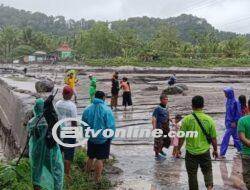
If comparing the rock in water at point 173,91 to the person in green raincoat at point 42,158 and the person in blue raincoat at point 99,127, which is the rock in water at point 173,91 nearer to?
the person in blue raincoat at point 99,127

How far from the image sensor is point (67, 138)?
8.79 m

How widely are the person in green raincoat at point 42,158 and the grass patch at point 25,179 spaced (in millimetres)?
477

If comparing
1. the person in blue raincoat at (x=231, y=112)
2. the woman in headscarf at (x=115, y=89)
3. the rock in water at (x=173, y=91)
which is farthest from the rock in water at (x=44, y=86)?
the person in blue raincoat at (x=231, y=112)

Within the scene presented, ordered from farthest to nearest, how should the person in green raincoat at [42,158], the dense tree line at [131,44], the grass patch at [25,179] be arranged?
the dense tree line at [131,44], the grass patch at [25,179], the person in green raincoat at [42,158]

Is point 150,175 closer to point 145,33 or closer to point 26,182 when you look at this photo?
point 26,182

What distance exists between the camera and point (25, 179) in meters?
7.88

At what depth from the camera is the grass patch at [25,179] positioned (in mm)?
7648

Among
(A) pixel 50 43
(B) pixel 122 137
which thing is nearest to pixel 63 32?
(A) pixel 50 43

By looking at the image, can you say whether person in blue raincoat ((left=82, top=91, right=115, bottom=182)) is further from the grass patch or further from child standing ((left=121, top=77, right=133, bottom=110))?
child standing ((left=121, top=77, right=133, bottom=110))

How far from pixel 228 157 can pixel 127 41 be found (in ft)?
288

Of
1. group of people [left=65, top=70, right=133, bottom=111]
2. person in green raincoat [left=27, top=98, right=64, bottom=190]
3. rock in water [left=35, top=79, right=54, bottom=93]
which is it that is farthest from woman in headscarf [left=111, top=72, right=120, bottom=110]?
person in green raincoat [left=27, top=98, right=64, bottom=190]

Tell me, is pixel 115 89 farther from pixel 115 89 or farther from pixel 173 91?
pixel 173 91

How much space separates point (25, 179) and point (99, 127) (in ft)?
5.60

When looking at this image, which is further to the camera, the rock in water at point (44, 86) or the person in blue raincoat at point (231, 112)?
the rock in water at point (44, 86)
